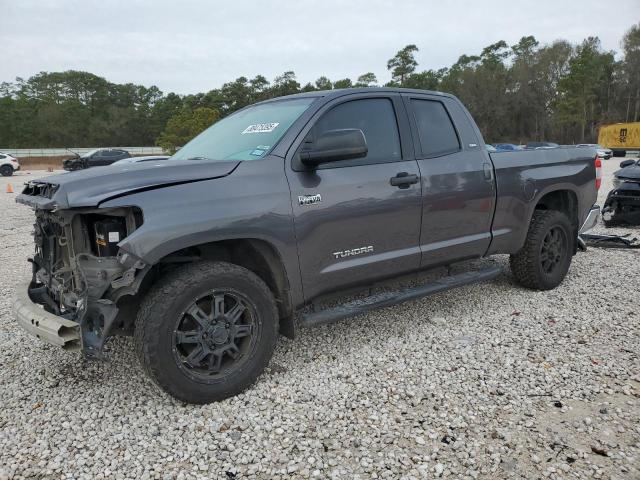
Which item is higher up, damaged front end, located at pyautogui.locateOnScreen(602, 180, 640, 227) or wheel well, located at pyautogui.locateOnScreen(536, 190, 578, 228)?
wheel well, located at pyautogui.locateOnScreen(536, 190, 578, 228)

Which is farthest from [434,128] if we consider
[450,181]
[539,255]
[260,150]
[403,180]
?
[539,255]

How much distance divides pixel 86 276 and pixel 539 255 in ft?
A: 13.6

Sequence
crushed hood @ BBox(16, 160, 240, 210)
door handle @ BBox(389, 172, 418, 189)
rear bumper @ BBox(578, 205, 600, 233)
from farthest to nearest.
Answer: rear bumper @ BBox(578, 205, 600, 233) < door handle @ BBox(389, 172, 418, 189) < crushed hood @ BBox(16, 160, 240, 210)

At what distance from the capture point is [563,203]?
210 inches

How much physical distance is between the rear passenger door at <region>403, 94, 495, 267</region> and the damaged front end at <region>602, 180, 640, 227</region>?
18.0 feet

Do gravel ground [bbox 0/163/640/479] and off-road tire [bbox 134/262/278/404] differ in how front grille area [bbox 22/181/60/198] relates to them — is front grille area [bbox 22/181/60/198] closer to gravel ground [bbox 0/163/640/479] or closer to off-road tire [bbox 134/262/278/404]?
off-road tire [bbox 134/262/278/404]

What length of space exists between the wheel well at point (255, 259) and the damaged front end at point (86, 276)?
13.2 inches

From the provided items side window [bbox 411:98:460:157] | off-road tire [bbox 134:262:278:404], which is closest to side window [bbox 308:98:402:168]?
side window [bbox 411:98:460:157]

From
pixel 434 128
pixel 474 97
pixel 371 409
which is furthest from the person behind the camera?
pixel 474 97

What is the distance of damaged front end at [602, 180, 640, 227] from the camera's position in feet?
27.4

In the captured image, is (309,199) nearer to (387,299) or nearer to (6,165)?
(387,299)

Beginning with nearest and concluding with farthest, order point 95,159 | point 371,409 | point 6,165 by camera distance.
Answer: point 371,409
point 95,159
point 6,165

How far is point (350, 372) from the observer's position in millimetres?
3445

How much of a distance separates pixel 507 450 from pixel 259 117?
2.85 m
